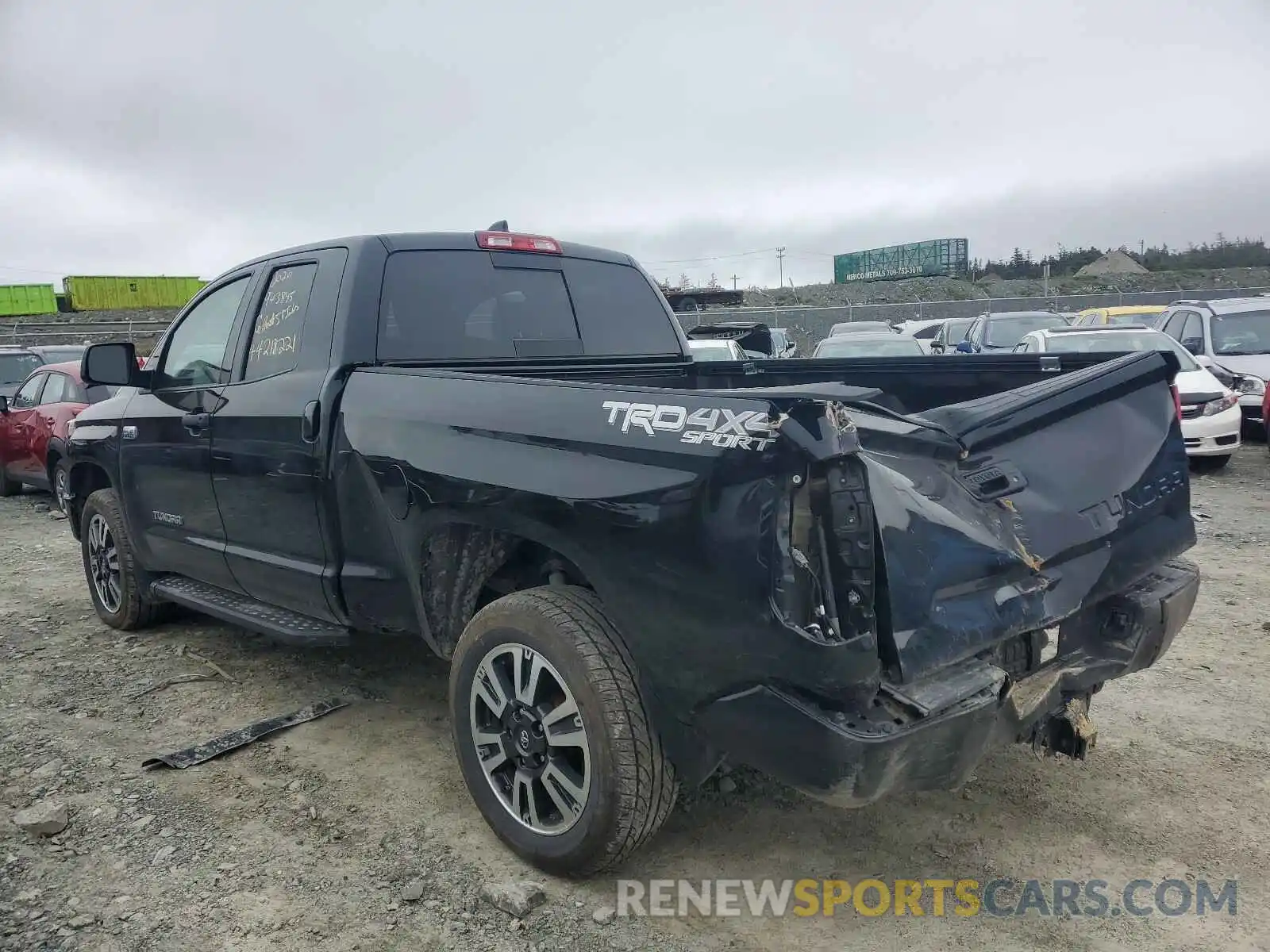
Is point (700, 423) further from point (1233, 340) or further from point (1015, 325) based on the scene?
point (1015, 325)

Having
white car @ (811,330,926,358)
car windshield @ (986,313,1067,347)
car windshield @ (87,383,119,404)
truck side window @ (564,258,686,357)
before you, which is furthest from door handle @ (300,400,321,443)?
car windshield @ (986,313,1067,347)

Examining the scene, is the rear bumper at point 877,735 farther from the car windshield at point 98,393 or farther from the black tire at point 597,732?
the car windshield at point 98,393

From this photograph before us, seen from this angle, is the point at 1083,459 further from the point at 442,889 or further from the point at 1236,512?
the point at 1236,512

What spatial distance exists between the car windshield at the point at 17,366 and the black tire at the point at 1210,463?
14.2 metres

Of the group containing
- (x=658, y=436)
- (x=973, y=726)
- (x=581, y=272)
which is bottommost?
(x=973, y=726)

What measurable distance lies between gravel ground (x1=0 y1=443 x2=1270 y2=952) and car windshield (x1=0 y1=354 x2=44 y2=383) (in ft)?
33.4

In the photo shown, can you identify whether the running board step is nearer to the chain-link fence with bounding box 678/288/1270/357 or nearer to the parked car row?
the parked car row

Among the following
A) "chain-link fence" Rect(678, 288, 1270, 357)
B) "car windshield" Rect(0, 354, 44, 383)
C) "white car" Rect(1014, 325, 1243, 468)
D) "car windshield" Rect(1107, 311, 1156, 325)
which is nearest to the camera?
"white car" Rect(1014, 325, 1243, 468)

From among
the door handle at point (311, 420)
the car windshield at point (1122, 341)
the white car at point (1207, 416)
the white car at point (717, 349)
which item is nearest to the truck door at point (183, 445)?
the door handle at point (311, 420)

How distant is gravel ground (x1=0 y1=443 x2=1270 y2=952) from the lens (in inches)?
106

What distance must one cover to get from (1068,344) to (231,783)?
10.2 metres

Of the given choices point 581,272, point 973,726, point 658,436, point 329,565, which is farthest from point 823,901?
point 581,272

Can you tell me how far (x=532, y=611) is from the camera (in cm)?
284

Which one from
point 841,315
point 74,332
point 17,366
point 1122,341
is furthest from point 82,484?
point 74,332
